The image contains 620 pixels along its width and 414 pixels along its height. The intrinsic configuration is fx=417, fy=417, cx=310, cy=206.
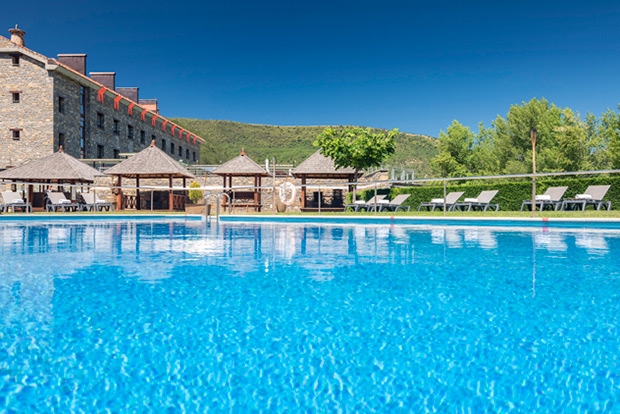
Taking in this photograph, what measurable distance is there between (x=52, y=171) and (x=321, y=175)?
1297cm

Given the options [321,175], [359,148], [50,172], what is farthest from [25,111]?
[359,148]

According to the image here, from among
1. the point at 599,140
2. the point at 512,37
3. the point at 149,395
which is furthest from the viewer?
the point at 599,140

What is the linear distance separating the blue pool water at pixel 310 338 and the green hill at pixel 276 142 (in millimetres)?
62804

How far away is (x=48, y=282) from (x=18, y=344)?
173 cm

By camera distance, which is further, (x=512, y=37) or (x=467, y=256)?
(x=512, y=37)

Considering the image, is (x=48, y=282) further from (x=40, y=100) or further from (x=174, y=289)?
(x=40, y=100)

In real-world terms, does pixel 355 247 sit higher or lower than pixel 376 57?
lower

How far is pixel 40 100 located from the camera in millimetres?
22734

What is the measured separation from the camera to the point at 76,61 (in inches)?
1056

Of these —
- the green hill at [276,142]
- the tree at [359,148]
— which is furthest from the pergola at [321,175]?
the green hill at [276,142]

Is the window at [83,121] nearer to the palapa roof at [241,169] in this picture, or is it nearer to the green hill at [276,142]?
the palapa roof at [241,169]

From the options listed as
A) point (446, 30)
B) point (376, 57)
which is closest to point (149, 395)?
point (446, 30)

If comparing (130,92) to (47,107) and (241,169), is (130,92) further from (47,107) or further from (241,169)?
(241,169)

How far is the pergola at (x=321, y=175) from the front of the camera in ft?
73.2
